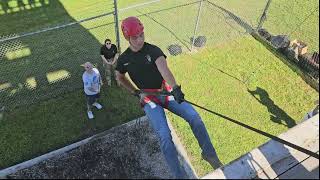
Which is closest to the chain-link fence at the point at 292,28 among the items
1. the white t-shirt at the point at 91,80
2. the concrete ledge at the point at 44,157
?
the white t-shirt at the point at 91,80

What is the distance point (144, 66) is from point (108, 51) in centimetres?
391

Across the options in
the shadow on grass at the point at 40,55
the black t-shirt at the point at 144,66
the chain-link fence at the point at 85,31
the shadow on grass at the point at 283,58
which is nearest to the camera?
the black t-shirt at the point at 144,66

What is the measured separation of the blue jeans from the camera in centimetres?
547

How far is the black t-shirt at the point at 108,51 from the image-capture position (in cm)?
990

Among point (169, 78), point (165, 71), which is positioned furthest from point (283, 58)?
point (169, 78)

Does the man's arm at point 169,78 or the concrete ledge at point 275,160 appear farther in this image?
the man's arm at point 169,78

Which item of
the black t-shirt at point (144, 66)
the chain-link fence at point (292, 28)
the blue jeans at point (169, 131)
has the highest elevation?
the black t-shirt at point (144, 66)

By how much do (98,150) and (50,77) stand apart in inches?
143

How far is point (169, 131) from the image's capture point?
6004mm

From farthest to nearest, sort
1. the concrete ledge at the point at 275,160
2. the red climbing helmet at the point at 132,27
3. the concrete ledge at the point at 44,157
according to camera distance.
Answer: the concrete ledge at the point at 44,157
the red climbing helmet at the point at 132,27
the concrete ledge at the point at 275,160

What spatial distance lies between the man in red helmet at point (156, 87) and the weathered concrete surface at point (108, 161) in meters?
1.96

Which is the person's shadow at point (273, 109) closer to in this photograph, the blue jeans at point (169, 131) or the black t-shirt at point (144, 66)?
the blue jeans at point (169, 131)

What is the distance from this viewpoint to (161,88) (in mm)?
6582

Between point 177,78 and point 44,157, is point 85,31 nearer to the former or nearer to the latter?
point 177,78
